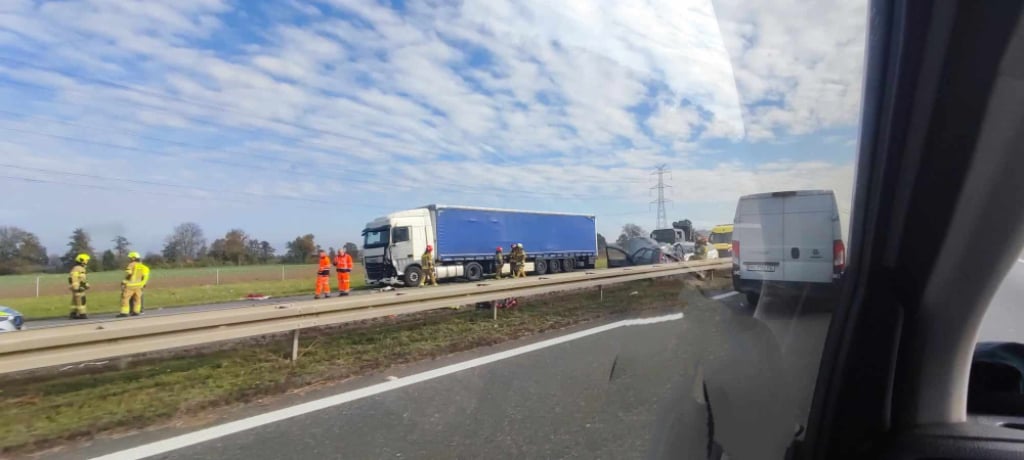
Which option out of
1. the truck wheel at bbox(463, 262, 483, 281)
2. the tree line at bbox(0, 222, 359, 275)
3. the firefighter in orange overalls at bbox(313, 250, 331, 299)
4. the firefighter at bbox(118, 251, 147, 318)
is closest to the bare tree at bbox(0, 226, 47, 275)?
the tree line at bbox(0, 222, 359, 275)

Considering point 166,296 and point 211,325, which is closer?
point 211,325

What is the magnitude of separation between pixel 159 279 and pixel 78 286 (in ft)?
11.1

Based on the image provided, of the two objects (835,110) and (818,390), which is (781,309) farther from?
(835,110)

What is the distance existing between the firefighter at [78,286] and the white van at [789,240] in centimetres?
820

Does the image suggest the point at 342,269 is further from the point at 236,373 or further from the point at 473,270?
the point at 236,373

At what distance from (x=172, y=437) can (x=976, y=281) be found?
4.80 metres

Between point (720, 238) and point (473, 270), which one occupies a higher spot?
point (720, 238)

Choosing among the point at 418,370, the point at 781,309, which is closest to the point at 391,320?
the point at 418,370

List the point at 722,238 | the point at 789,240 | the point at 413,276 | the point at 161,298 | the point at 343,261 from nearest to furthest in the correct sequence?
the point at 789,240, the point at 722,238, the point at 161,298, the point at 343,261, the point at 413,276

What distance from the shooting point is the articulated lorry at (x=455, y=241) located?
85.3 ft

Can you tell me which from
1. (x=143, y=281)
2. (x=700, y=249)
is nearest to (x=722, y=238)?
(x=700, y=249)

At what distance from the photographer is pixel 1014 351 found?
89.4 inches

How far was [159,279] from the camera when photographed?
40.3 feet

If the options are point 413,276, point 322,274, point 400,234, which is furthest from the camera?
point 413,276
